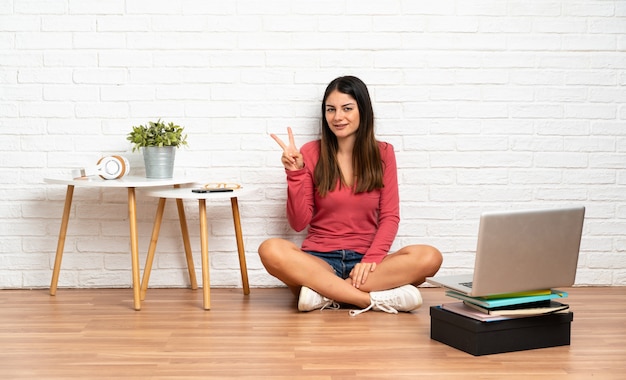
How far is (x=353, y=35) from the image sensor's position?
3.30 meters

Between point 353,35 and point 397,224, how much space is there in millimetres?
840

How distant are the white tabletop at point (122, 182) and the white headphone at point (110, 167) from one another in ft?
0.07

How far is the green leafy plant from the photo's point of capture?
3039mm

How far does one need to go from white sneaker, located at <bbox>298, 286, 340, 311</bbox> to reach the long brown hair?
0.43 m

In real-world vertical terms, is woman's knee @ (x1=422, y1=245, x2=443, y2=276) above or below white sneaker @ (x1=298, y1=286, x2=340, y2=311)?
above

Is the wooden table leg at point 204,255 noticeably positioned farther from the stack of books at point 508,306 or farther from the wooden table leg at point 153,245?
the stack of books at point 508,306

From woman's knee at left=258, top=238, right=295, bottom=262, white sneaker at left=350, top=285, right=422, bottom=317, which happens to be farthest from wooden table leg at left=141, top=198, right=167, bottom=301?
white sneaker at left=350, top=285, right=422, bottom=317

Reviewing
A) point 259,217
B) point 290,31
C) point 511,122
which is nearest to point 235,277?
point 259,217

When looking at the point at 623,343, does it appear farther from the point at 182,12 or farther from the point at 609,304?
the point at 182,12

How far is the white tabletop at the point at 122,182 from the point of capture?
289 cm

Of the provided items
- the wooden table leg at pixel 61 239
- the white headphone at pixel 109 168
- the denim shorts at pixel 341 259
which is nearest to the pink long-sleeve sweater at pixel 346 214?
the denim shorts at pixel 341 259

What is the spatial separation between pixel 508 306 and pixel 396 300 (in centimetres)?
58

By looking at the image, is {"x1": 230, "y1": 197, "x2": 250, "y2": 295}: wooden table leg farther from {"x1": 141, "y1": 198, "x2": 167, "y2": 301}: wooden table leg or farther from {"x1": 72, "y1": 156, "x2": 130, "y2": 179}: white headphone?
{"x1": 72, "y1": 156, "x2": 130, "y2": 179}: white headphone

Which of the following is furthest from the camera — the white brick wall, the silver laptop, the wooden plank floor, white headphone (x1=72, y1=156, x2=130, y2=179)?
the white brick wall
